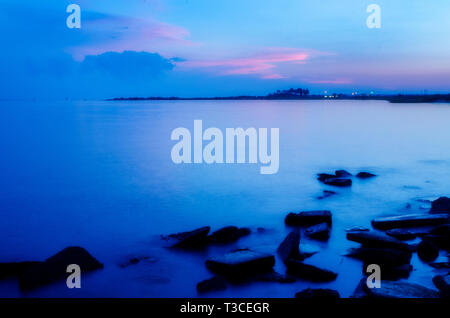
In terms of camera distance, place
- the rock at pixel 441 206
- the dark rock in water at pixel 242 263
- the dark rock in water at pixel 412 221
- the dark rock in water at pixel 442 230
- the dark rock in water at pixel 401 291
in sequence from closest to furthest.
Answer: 1. the dark rock in water at pixel 401 291
2. the dark rock in water at pixel 242 263
3. the dark rock in water at pixel 442 230
4. the dark rock in water at pixel 412 221
5. the rock at pixel 441 206

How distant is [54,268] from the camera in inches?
170

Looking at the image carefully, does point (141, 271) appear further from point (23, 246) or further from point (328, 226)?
point (328, 226)

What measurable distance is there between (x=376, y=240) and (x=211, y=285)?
2179 millimetres

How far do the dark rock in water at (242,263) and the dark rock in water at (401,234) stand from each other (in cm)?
198

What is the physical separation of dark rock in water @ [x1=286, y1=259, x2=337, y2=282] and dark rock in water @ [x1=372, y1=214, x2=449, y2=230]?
1.99m

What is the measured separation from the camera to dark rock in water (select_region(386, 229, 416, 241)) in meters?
5.30

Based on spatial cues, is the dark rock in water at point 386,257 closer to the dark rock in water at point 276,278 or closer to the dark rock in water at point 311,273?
the dark rock in water at point 311,273

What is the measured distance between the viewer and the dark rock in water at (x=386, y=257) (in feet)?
14.6

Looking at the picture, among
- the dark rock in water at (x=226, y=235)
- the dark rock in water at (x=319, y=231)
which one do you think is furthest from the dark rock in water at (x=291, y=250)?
the dark rock in water at (x=226, y=235)

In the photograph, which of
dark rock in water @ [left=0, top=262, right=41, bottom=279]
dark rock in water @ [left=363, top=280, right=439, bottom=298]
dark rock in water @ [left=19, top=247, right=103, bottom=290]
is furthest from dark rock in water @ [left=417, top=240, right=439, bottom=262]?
dark rock in water @ [left=0, top=262, right=41, bottom=279]

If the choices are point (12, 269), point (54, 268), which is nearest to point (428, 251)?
point (54, 268)

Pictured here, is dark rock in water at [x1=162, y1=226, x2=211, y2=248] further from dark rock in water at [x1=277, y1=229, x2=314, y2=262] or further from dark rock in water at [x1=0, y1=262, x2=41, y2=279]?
dark rock in water at [x1=0, y1=262, x2=41, y2=279]

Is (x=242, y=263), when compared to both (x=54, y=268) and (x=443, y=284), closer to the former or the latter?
(x=443, y=284)

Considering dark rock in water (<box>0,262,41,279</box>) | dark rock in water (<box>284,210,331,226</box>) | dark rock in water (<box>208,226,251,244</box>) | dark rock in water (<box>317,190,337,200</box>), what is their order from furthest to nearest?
dark rock in water (<box>317,190,337,200</box>) < dark rock in water (<box>284,210,331,226</box>) < dark rock in water (<box>208,226,251,244</box>) < dark rock in water (<box>0,262,41,279</box>)
